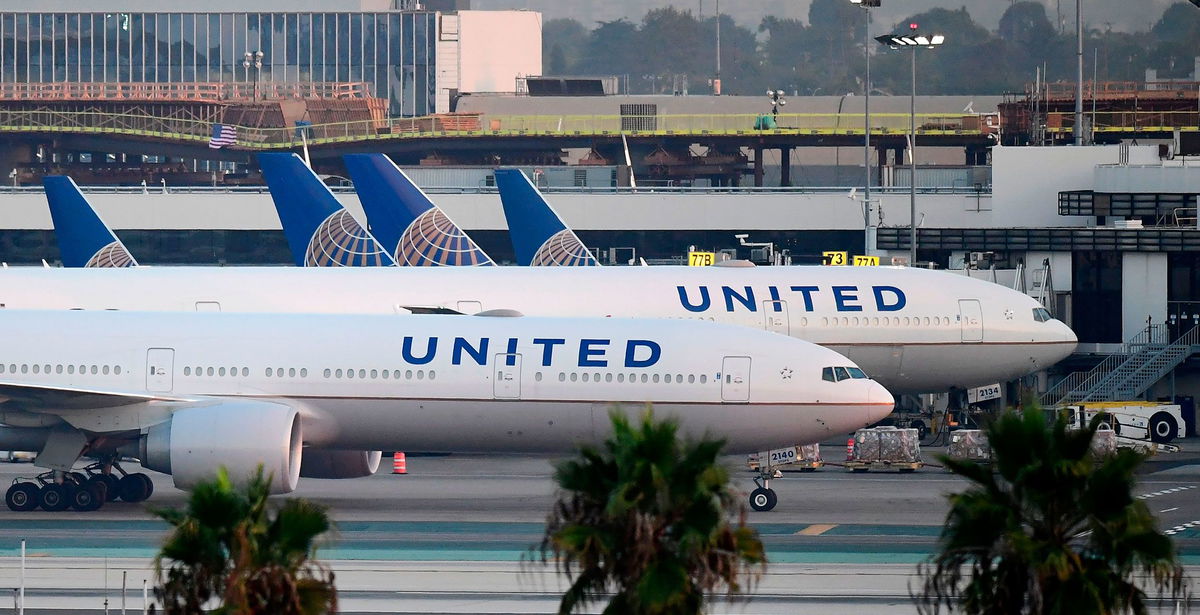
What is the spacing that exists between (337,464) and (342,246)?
20.3m

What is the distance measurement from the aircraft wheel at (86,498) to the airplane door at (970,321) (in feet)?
63.1

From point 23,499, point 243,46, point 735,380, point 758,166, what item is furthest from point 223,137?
point 735,380

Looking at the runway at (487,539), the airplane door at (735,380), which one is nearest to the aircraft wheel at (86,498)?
the runway at (487,539)

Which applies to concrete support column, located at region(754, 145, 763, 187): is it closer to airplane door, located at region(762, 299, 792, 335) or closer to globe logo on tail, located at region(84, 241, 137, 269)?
globe logo on tail, located at region(84, 241, 137, 269)

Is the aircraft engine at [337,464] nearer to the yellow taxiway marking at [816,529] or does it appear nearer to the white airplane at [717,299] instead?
the yellow taxiway marking at [816,529]

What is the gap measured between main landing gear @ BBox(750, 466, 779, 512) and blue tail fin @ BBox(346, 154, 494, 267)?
21398 mm

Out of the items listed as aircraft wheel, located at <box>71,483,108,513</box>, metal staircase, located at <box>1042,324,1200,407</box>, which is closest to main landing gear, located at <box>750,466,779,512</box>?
aircraft wheel, located at <box>71,483,108,513</box>

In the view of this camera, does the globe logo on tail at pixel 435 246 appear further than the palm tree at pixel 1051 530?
Yes

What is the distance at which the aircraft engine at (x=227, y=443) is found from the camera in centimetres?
2986

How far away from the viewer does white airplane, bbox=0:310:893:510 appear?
31.0m

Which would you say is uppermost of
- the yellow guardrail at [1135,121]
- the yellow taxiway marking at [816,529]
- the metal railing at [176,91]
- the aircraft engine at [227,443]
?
the metal railing at [176,91]

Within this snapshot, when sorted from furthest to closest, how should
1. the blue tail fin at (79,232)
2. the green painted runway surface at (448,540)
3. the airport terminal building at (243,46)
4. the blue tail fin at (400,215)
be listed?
the airport terminal building at (243,46) < the blue tail fin at (79,232) < the blue tail fin at (400,215) < the green painted runway surface at (448,540)

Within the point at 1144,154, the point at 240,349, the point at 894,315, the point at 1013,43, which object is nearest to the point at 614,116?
the point at 1144,154

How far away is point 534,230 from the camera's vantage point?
52250 mm
